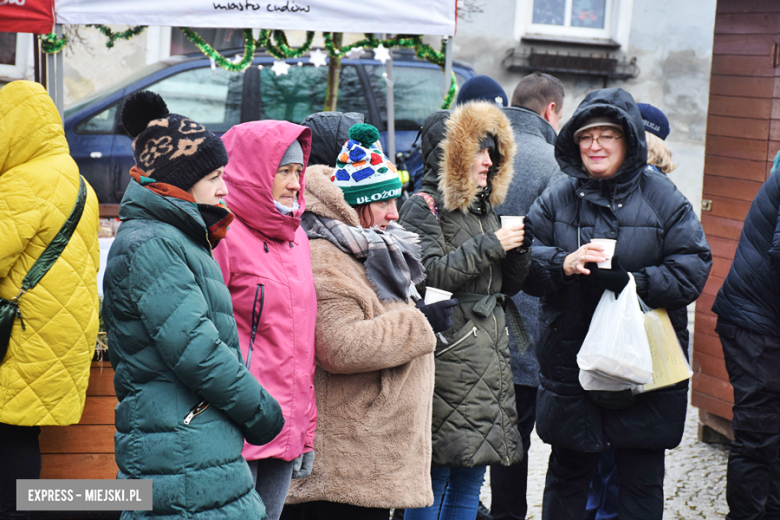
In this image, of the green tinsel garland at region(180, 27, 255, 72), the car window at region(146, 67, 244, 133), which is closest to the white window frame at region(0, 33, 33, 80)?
the car window at region(146, 67, 244, 133)

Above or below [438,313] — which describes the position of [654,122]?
above

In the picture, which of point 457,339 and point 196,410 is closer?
point 196,410

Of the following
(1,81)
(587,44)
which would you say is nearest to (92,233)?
(1,81)

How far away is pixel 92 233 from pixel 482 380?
169cm

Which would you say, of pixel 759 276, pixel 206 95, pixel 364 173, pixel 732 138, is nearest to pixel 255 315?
pixel 364 173

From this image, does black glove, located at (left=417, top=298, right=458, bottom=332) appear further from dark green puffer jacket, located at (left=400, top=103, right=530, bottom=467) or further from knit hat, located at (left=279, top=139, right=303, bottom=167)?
knit hat, located at (left=279, top=139, right=303, bottom=167)

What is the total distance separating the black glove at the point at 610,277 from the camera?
10.4 feet

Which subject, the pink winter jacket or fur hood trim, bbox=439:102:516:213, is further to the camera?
fur hood trim, bbox=439:102:516:213

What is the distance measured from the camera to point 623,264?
3.34m

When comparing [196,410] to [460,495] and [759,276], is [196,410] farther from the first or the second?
[759,276]

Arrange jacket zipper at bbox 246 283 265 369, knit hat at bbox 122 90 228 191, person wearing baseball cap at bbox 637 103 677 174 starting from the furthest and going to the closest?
person wearing baseball cap at bbox 637 103 677 174
jacket zipper at bbox 246 283 265 369
knit hat at bbox 122 90 228 191

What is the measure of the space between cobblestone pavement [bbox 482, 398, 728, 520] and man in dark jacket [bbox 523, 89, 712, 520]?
1.02 m

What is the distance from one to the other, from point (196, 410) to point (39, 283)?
133 cm

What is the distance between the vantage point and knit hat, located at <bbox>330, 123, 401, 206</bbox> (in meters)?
2.83
